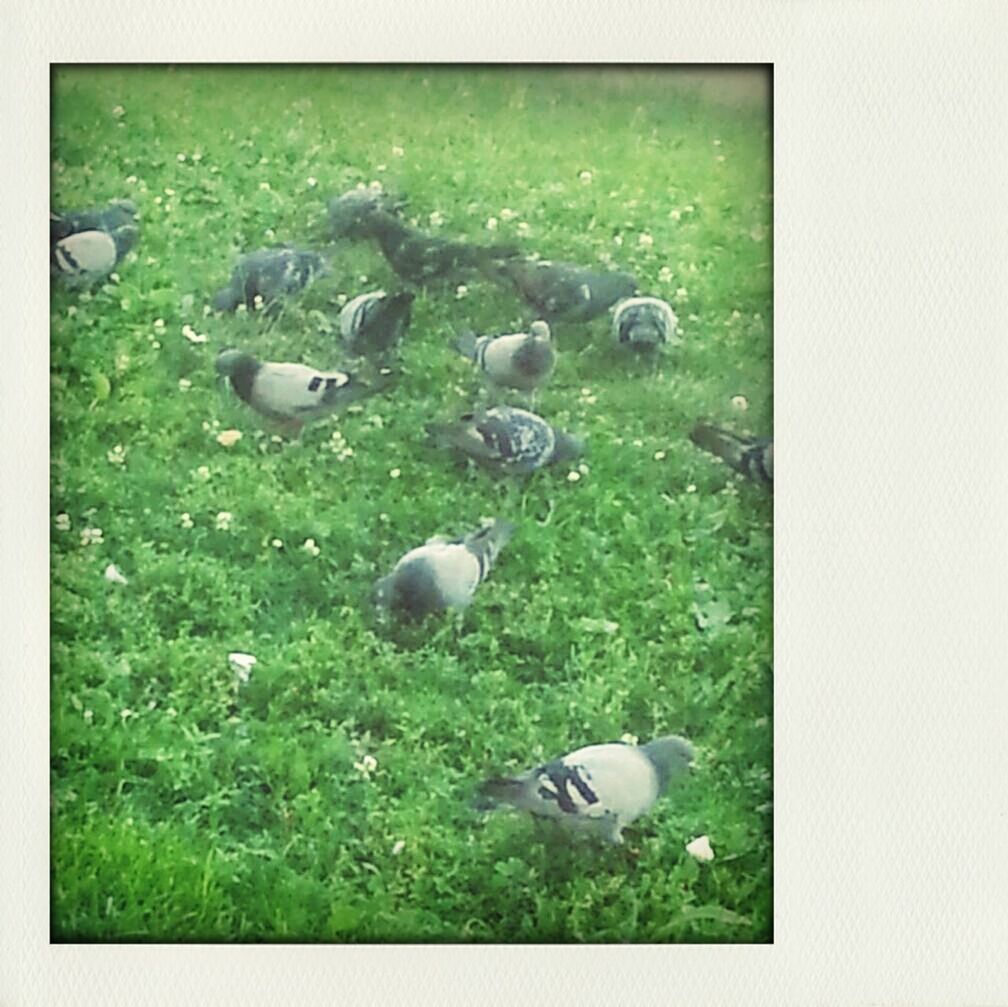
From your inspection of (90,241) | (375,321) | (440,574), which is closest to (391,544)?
(440,574)

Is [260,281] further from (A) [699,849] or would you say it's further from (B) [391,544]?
(A) [699,849]

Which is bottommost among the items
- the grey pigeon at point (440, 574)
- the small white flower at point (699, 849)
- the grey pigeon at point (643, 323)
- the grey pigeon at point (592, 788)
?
the small white flower at point (699, 849)

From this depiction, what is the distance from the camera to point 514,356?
2.65 ft

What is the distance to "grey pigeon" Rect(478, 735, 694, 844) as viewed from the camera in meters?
0.80

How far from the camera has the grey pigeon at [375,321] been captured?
0.81 m

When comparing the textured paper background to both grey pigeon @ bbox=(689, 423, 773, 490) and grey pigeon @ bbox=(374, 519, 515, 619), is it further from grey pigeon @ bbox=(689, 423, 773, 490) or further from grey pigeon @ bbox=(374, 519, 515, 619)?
grey pigeon @ bbox=(374, 519, 515, 619)

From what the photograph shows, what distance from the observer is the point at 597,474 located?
0.81 m

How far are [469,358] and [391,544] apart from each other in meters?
0.13

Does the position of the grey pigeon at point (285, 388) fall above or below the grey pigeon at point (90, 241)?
below

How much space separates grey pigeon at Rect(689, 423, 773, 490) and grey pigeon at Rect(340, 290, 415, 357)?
20cm
